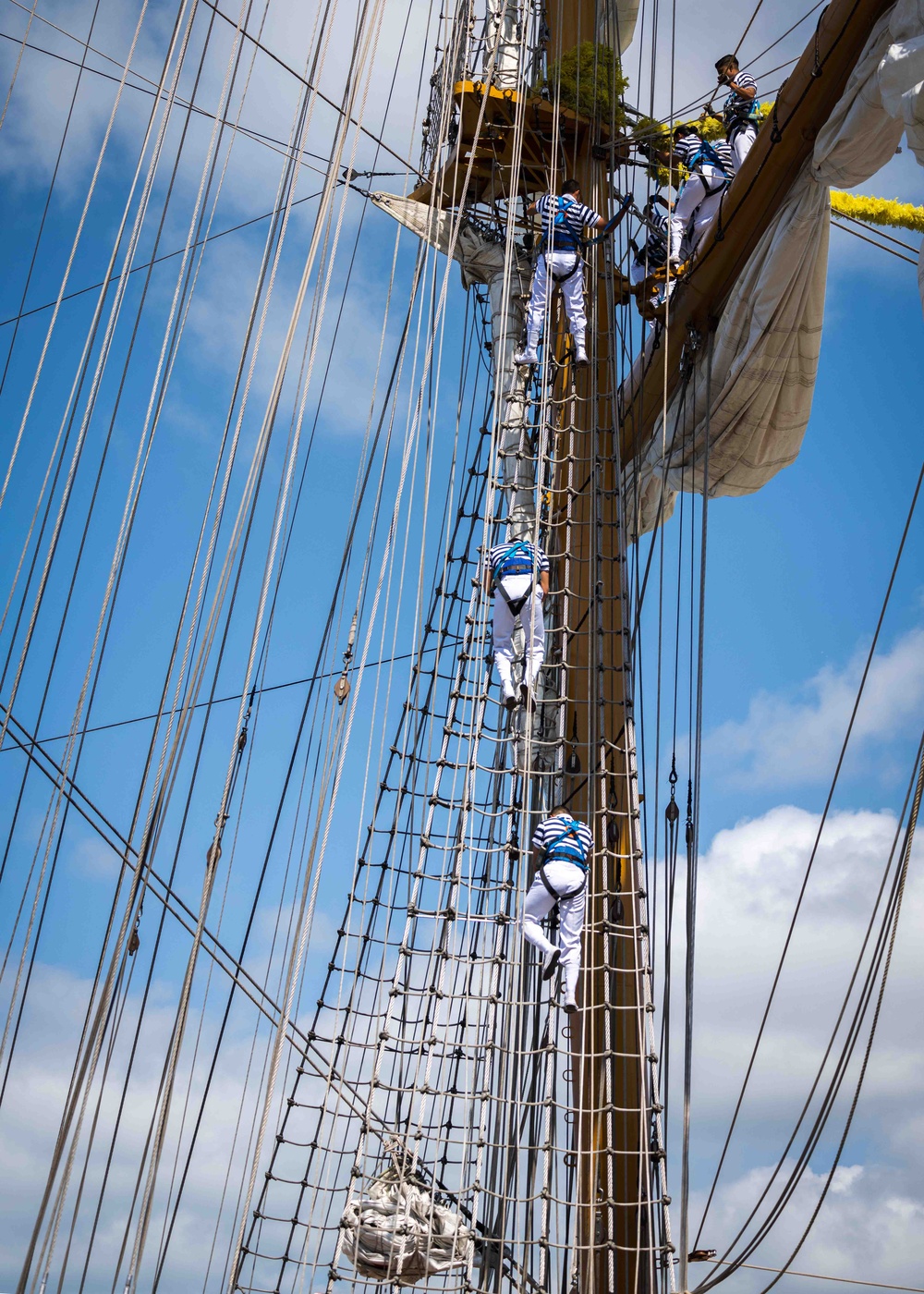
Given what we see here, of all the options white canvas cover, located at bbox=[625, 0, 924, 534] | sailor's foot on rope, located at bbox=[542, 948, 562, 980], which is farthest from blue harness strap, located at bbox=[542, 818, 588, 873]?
white canvas cover, located at bbox=[625, 0, 924, 534]

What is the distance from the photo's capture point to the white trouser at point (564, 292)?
315 inches

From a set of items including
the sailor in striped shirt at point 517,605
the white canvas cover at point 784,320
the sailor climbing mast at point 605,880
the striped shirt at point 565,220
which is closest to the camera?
the sailor climbing mast at point 605,880

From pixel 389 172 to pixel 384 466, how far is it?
3.40 metres

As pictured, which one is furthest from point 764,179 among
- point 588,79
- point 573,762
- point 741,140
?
point 573,762

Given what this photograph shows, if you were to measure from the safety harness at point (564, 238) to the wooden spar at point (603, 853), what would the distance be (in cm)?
32

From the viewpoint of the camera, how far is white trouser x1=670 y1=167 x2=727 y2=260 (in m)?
8.08

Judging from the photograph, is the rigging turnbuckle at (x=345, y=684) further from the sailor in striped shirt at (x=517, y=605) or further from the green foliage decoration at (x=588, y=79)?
the green foliage decoration at (x=588, y=79)

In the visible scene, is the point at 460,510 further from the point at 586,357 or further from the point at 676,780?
the point at 676,780

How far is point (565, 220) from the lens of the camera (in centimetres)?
796

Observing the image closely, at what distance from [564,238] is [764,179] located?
1404mm

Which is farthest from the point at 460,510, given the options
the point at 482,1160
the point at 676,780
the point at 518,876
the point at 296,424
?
the point at 482,1160

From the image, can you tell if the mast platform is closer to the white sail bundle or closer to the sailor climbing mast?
the sailor climbing mast

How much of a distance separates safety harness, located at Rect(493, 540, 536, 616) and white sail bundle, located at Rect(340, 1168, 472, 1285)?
2.83 m

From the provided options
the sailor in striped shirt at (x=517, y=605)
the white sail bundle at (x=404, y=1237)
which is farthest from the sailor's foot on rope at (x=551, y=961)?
the sailor in striped shirt at (x=517, y=605)
